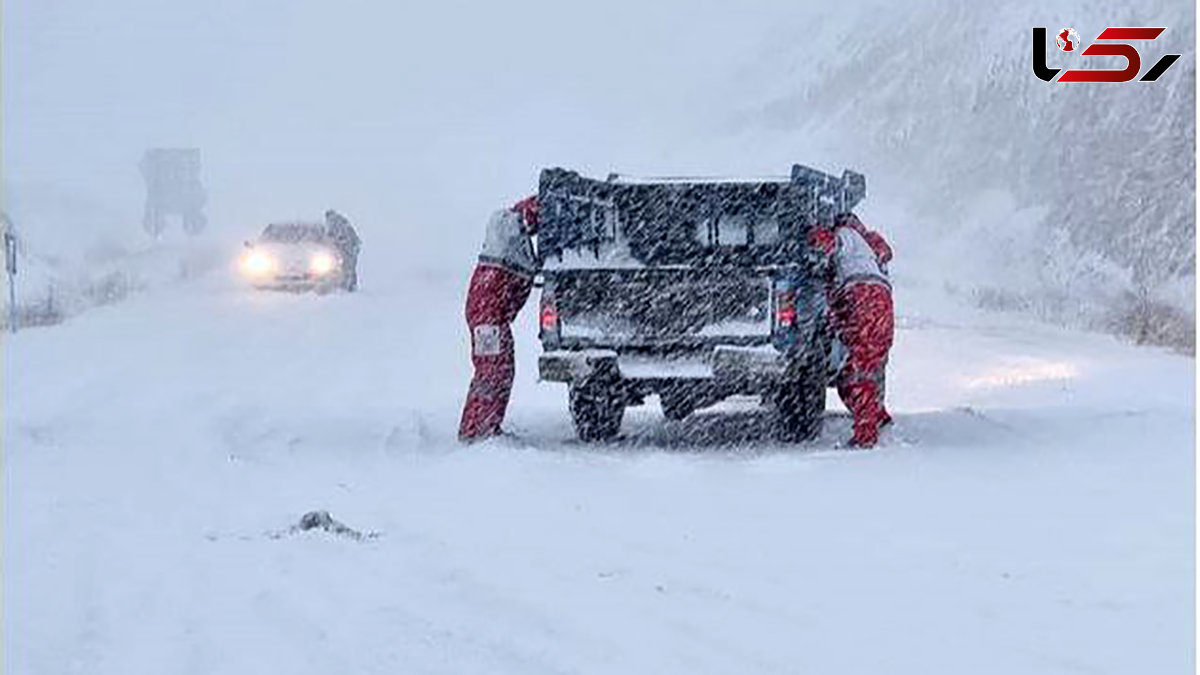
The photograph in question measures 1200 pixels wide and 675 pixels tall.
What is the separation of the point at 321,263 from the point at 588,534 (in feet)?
78.7

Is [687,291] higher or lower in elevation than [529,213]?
lower

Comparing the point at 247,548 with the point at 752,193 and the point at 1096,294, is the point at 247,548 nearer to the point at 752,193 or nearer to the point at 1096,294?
the point at 752,193

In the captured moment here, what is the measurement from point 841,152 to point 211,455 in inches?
1911

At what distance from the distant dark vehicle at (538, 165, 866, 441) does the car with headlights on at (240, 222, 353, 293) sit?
19306 mm

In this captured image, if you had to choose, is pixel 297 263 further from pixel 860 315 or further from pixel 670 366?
pixel 860 315

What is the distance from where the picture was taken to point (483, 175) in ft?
249

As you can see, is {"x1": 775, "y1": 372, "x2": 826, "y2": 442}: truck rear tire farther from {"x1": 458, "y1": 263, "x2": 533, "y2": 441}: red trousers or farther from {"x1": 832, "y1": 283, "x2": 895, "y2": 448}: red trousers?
{"x1": 458, "y1": 263, "x2": 533, "y2": 441}: red trousers

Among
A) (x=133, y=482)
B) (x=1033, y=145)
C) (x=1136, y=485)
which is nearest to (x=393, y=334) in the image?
(x=133, y=482)

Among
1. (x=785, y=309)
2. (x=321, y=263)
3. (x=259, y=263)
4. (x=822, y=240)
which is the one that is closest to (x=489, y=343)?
(x=785, y=309)

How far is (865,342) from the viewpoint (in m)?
12.9

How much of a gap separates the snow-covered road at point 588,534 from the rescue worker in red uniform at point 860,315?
358 mm

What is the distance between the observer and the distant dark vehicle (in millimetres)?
12625

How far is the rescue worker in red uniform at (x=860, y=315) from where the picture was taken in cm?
1271

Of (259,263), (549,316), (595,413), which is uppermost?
(259,263)
